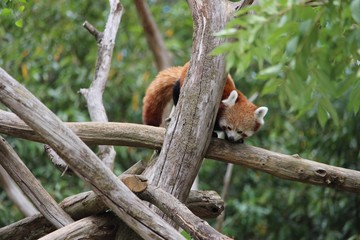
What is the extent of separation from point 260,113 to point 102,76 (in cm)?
109

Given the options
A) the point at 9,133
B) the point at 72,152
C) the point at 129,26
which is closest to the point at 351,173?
the point at 72,152

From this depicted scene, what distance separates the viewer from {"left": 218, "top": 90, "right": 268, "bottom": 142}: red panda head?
13.2ft

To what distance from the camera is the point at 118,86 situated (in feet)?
22.6

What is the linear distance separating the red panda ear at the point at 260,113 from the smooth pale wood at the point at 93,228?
1.43 meters

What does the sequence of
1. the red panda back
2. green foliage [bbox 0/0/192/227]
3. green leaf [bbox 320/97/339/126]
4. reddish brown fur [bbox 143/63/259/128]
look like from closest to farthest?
green leaf [bbox 320/97/339/126] → reddish brown fur [bbox 143/63/259/128] → the red panda back → green foliage [bbox 0/0/192/227]

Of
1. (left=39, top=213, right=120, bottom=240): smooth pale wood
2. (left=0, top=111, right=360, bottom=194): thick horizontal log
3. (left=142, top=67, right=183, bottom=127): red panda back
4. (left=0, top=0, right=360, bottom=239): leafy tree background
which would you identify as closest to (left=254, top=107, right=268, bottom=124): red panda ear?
(left=142, top=67, right=183, bottom=127): red panda back

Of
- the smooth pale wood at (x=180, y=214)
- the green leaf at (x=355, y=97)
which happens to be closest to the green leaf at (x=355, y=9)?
the green leaf at (x=355, y=97)

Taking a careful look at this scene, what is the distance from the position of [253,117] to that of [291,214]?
2.92 meters

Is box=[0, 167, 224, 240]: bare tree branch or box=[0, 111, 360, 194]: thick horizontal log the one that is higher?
box=[0, 111, 360, 194]: thick horizontal log

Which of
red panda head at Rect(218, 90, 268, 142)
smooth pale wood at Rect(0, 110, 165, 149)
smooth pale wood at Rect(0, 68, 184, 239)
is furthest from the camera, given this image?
red panda head at Rect(218, 90, 268, 142)

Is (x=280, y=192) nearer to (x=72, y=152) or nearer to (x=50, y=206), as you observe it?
(x=50, y=206)

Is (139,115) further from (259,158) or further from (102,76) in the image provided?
(259,158)

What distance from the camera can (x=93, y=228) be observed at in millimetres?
3029

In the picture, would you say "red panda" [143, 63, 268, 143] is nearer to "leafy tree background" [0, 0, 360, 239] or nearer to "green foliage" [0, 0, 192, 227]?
"leafy tree background" [0, 0, 360, 239]
